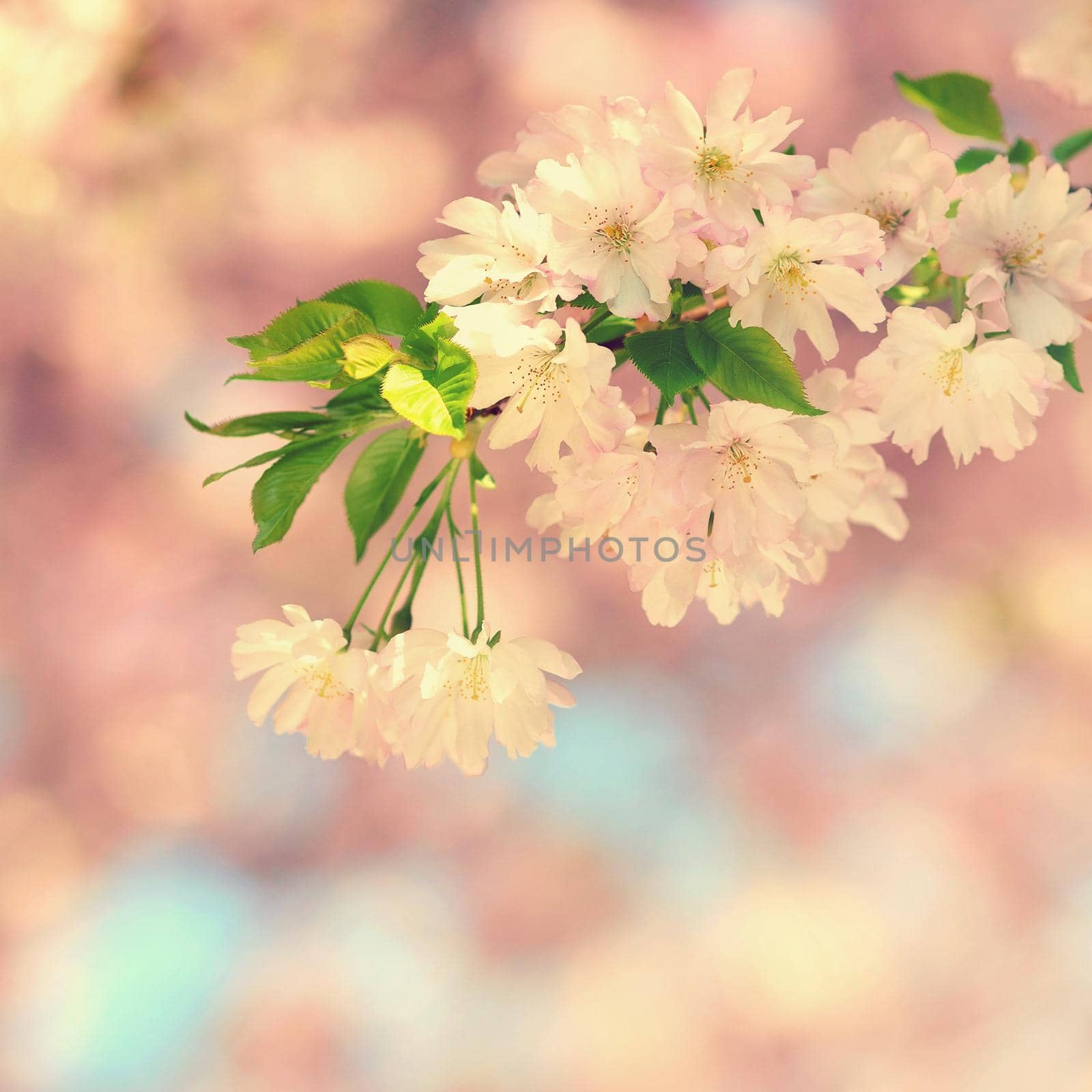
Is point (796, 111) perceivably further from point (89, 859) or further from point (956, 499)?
point (89, 859)

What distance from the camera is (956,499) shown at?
1.09 metres

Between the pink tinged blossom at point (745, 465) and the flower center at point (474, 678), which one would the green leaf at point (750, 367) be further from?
the flower center at point (474, 678)

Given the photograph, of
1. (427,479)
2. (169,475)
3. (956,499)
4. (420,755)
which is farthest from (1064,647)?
(169,475)

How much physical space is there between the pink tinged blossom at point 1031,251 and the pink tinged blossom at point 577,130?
156 millimetres

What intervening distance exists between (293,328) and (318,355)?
0.8 inches

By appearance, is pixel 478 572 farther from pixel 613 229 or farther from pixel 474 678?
pixel 613 229

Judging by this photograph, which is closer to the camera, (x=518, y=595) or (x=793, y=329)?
(x=793, y=329)

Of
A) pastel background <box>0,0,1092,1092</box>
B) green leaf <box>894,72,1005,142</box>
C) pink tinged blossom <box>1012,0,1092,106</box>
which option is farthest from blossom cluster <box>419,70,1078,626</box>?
pastel background <box>0,0,1092,1092</box>

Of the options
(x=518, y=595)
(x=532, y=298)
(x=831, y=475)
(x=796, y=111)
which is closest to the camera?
(x=532, y=298)

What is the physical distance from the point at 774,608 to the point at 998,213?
0.24m

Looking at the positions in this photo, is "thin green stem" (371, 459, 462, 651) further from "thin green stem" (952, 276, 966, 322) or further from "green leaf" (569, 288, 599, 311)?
"thin green stem" (952, 276, 966, 322)

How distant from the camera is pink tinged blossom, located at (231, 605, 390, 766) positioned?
0.47 meters

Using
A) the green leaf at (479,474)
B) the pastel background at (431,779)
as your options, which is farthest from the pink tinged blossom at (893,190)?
the pastel background at (431,779)

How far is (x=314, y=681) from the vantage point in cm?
49
